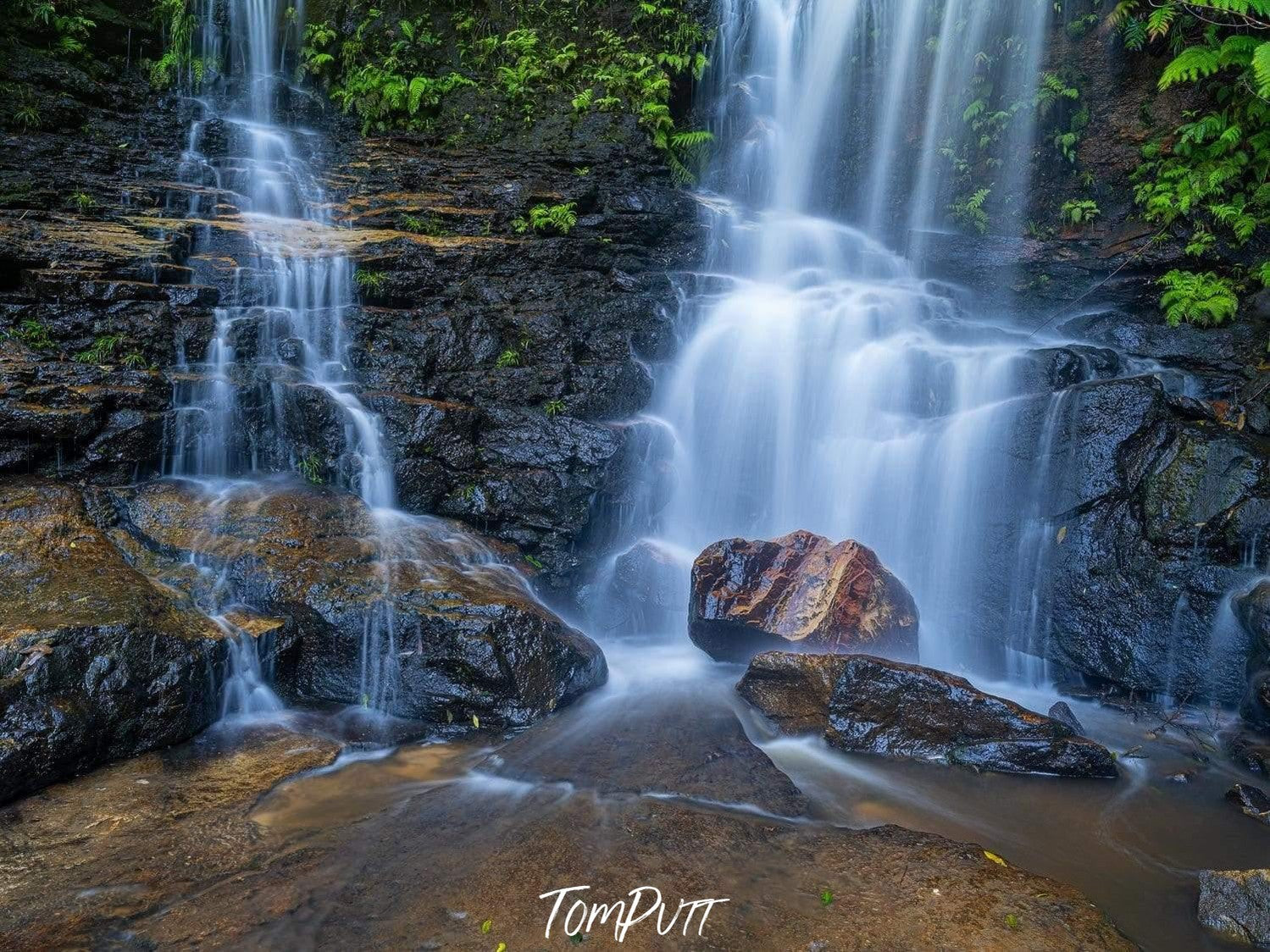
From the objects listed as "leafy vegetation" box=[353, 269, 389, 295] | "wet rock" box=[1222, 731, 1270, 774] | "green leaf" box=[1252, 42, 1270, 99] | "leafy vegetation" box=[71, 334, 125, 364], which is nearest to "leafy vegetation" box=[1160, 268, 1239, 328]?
"green leaf" box=[1252, 42, 1270, 99]

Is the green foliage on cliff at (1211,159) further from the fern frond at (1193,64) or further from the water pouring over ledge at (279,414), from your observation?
the water pouring over ledge at (279,414)

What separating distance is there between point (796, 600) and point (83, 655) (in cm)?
627

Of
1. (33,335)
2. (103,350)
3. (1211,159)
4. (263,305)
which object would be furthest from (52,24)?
(1211,159)

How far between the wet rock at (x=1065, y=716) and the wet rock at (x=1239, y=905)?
7.30ft

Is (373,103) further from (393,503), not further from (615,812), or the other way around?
(615,812)

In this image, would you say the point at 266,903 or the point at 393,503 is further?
the point at 393,503

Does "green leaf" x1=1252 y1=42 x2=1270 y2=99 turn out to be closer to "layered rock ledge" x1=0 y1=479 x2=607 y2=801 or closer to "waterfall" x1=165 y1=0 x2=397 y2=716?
"layered rock ledge" x1=0 y1=479 x2=607 y2=801

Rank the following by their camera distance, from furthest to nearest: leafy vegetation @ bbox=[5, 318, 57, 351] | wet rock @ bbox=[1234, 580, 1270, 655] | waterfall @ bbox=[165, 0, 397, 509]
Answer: waterfall @ bbox=[165, 0, 397, 509] < leafy vegetation @ bbox=[5, 318, 57, 351] < wet rock @ bbox=[1234, 580, 1270, 655]

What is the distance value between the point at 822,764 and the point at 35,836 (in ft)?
17.2

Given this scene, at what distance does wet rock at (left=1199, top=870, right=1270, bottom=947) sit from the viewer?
11.3 feet

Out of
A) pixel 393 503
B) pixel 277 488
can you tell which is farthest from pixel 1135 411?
pixel 277 488

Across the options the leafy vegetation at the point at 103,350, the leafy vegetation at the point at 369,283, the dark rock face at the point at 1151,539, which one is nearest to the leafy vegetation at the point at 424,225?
the leafy vegetation at the point at 369,283

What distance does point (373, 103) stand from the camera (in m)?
14.3

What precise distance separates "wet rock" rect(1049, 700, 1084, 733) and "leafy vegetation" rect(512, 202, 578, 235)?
32.6 ft
